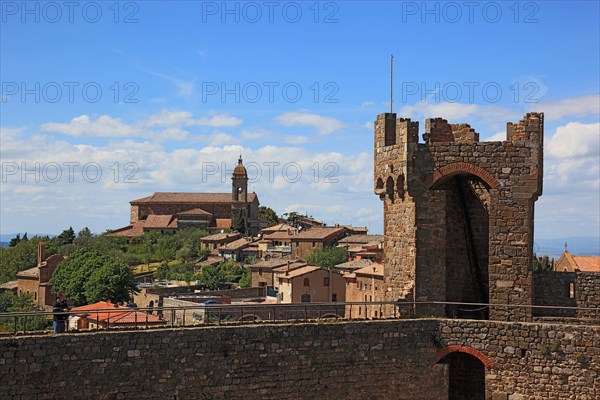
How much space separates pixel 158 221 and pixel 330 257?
69.2 meters

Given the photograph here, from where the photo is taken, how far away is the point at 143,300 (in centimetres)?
7550

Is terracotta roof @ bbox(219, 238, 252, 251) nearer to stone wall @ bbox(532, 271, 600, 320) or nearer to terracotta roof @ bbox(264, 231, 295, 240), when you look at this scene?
terracotta roof @ bbox(264, 231, 295, 240)

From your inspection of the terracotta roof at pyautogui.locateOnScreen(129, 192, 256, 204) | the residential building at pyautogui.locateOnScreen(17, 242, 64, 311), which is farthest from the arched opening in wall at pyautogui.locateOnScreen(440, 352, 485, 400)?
the terracotta roof at pyautogui.locateOnScreen(129, 192, 256, 204)

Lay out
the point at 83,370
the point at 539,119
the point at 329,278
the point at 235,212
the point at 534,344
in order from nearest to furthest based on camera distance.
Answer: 1. the point at 83,370
2. the point at 534,344
3. the point at 539,119
4. the point at 329,278
5. the point at 235,212

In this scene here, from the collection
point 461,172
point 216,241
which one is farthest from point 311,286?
point 216,241

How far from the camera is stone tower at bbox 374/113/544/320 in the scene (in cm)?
1797

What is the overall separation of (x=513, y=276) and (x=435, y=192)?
281cm

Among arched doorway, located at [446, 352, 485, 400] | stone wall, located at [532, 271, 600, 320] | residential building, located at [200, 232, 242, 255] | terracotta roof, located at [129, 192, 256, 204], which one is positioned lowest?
arched doorway, located at [446, 352, 485, 400]

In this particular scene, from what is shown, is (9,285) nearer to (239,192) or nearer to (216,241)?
(216,241)

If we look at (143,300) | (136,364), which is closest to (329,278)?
(143,300)

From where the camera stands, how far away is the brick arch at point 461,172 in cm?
1819

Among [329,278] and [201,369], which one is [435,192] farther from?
[329,278]

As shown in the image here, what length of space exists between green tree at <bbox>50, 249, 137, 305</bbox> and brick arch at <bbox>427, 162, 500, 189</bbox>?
57752mm

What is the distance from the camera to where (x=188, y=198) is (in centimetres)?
17238
